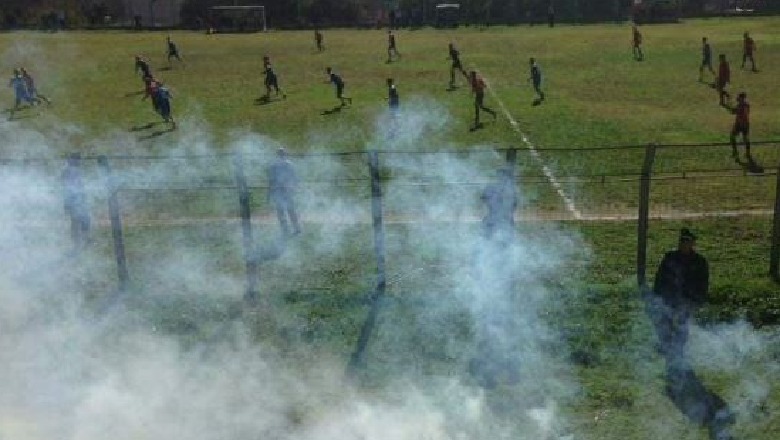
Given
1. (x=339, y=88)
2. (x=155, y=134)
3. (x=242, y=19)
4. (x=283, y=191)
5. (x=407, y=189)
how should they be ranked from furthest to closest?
1. (x=242, y=19)
2. (x=339, y=88)
3. (x=155, y=134)
4. (x=407, y=189)
5. (x=283, y=191)

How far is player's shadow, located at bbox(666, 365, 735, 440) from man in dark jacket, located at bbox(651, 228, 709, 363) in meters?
0.34

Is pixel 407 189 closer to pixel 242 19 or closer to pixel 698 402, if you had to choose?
pixel 698 402

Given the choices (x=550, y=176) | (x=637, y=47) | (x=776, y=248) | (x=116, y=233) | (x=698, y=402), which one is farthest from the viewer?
(x=637, y=47)

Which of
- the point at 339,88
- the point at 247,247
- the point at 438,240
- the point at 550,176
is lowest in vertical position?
the point at 438,240

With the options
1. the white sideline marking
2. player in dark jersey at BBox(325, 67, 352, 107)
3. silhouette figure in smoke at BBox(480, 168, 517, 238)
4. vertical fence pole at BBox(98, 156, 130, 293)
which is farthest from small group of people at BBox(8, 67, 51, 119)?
silhouette figure in smoke at BBox(480, 168, 517, 238)

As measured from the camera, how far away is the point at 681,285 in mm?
8867

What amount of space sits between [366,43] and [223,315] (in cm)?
3695

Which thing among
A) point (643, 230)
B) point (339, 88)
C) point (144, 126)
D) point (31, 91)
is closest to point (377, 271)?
point (643, 230)

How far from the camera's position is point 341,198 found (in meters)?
14.7

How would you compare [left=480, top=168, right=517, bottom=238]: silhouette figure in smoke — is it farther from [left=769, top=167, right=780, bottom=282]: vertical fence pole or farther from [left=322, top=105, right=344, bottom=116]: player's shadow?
[left=322, top=105, right=344, bottom=116]: player's shadow

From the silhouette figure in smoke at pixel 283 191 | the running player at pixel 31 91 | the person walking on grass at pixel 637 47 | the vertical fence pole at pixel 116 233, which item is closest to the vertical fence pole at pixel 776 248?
the silhouette figure in smoke at pixel 283 191

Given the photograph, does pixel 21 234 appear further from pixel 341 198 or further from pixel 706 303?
pixel 706 303

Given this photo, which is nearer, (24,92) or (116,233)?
(116,233)

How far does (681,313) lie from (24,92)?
2276 centimetres
